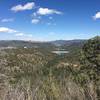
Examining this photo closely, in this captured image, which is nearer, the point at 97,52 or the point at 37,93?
the point at 37,93

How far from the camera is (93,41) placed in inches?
911

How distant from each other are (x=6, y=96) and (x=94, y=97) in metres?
1.25

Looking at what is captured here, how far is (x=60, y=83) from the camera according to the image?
3.56m

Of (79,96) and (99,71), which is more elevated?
(79,96)

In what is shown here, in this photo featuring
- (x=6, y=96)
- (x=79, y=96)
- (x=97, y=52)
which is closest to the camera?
(x=6, y=96)

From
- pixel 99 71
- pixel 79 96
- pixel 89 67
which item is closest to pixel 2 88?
pixel 79 96

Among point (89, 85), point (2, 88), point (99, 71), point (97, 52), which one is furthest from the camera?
point (97, 52)

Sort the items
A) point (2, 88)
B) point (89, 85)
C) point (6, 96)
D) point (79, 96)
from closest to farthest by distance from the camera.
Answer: point (6, 96) → point (2, 88) → point (79, 96) → point (89, 85)

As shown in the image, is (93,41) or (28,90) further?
(93,41)

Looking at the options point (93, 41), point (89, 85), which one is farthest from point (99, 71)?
point (89, 85)

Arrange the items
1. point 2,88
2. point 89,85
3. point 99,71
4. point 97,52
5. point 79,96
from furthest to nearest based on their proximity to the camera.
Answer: point 97,52
point 99,71
point 89,85
point 79,96
point 2,88

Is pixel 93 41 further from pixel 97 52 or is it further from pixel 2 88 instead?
pixel 2 88

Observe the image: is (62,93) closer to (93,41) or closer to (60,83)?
(60,83)

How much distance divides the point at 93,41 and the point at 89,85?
20.1 metres
